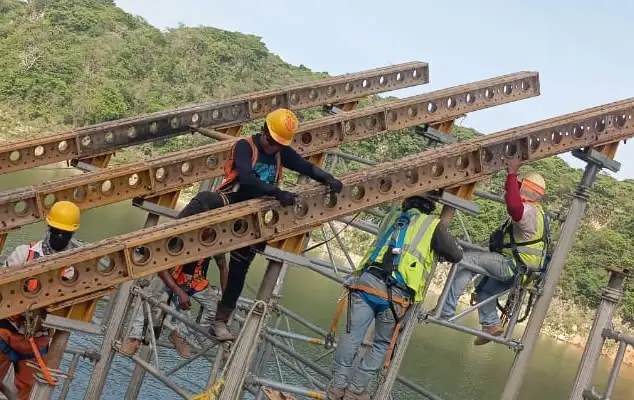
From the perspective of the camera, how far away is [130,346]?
7613 millimetres

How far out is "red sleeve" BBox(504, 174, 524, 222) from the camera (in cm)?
671

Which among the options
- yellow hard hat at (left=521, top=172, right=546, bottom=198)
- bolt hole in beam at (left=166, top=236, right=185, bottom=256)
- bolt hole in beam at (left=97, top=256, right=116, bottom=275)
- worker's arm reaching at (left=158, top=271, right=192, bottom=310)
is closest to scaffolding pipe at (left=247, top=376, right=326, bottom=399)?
worker's arm reaching at (left=158, top=271, right=192, bottom=310)

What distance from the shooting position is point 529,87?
9977 mm

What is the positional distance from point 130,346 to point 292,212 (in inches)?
129

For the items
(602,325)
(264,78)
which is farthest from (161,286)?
(264,78)

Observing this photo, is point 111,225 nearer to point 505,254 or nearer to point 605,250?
point 505,254

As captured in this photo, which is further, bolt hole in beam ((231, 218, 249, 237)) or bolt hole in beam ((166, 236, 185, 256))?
bolt hole in beam ((231, 218, 249, 237))

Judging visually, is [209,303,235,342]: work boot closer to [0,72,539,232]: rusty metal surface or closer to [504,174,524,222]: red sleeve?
[0,72,539,232]: rusty metal surface

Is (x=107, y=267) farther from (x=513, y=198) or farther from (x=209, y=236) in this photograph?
(x=513, y=198)

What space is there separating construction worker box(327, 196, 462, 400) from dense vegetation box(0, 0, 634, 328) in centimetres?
3623

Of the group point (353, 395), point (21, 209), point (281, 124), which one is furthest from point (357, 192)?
point (21, 209)

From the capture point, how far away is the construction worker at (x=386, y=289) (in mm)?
5852

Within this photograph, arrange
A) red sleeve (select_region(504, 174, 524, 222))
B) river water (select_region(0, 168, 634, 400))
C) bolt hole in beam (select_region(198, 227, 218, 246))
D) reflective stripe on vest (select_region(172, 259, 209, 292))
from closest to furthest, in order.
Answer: bolt hole in beam (select_region(198, 227, 218, 246)) → red sleeve (select_region(504, 174, 524, 222)) → reflective stripe on vest (select_region(172, 259, 209, 292)) → river water (select_region(0, 168, 634, 400))

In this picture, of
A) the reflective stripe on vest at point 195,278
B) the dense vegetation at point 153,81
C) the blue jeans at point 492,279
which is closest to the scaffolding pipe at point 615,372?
the blue jeans at point 492,279
